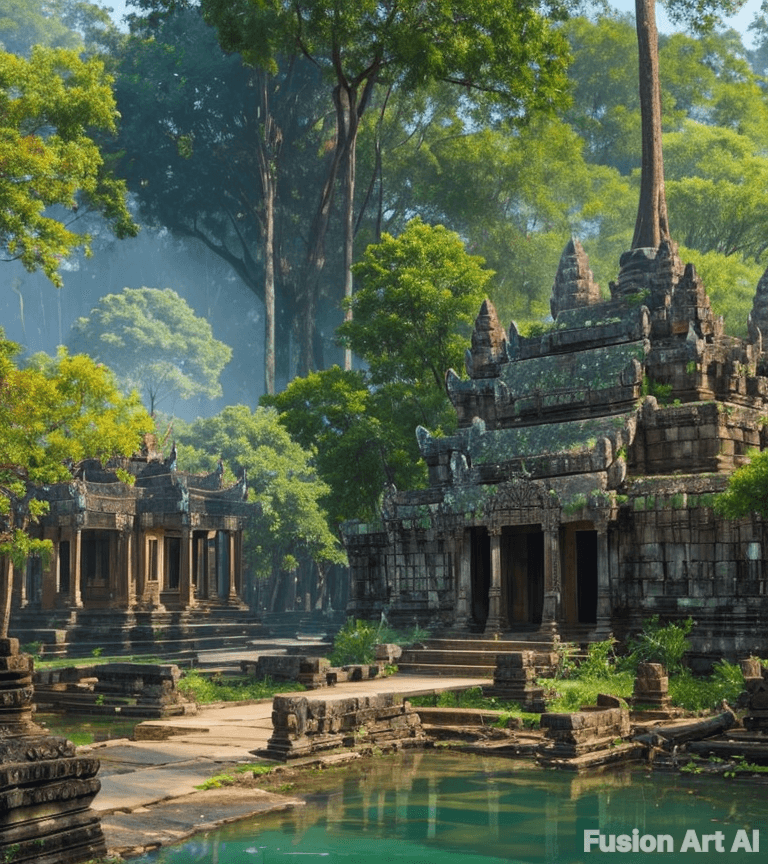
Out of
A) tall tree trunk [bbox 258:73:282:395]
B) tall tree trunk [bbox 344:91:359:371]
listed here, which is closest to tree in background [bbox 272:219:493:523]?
tall tree trunk [bbox 344:91:359:371]

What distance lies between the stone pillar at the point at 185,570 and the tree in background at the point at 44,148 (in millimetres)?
16263

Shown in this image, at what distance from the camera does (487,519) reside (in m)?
28.1

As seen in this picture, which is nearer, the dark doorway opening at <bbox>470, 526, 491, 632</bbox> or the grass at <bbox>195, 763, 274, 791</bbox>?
the grass at <bbox>195, 763, 274, 791</bbox>

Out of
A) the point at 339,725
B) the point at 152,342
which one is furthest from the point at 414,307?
the point at 152,342

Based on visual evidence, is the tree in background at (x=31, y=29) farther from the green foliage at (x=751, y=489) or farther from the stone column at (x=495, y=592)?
the green foliage at (x=751, y=489)

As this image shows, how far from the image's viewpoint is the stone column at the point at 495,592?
2783 cm

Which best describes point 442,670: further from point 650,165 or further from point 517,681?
point 650,165

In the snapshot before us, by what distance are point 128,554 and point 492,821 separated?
31.6 m

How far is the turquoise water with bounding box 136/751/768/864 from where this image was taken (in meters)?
11.8

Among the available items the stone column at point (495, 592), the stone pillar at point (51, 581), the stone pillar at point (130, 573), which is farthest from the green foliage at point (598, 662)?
the stone pillar at point (51, 581)

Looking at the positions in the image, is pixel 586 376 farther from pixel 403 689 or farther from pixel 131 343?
pixel 131 343

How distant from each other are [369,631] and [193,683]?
483cm

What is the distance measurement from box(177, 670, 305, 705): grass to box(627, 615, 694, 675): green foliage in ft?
22.6

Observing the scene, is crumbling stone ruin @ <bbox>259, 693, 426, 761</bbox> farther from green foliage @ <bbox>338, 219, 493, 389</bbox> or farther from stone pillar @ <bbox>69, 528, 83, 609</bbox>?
stone pillar @ <bbox>69, 528, 83, 609</bbox>
